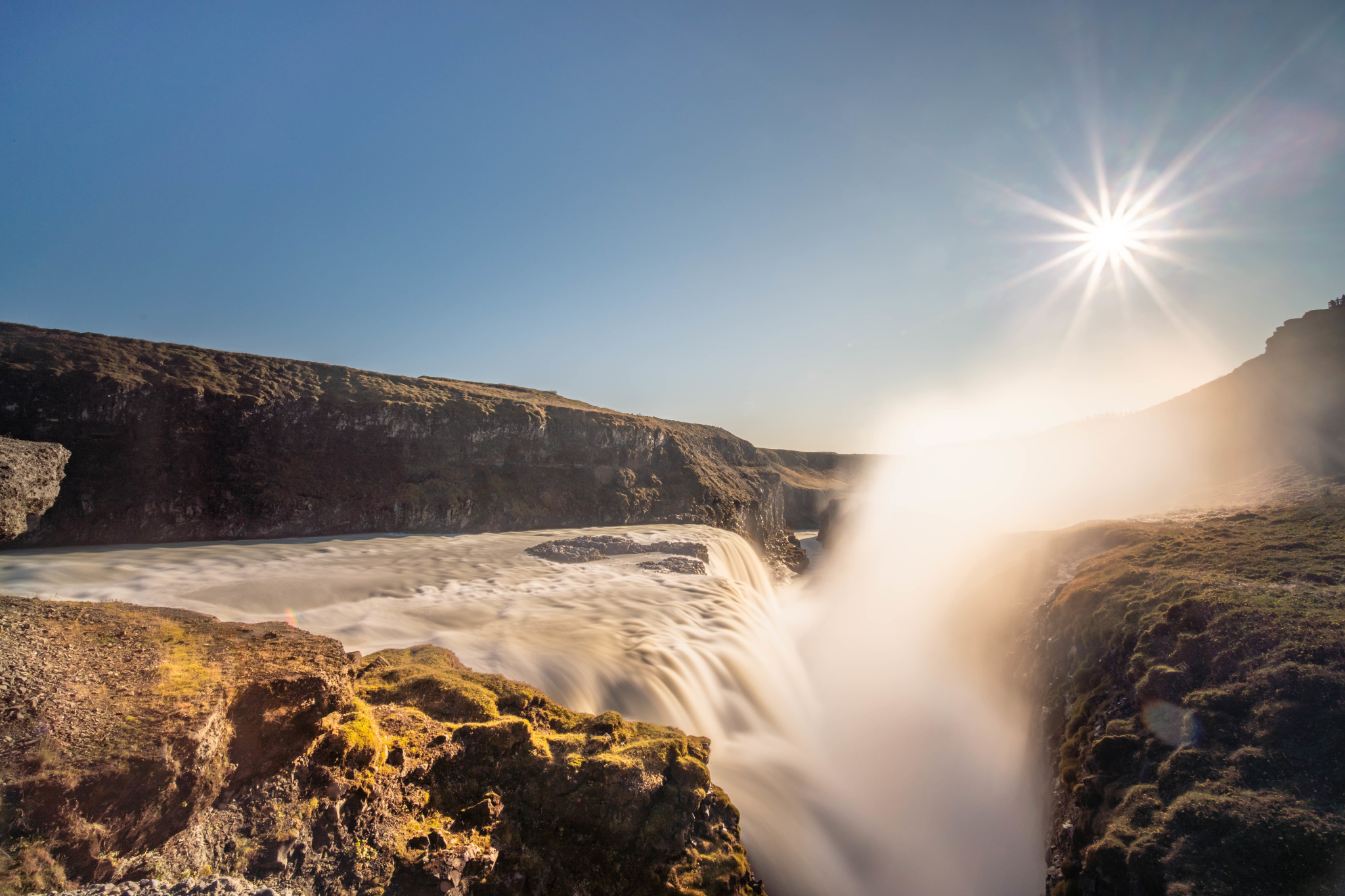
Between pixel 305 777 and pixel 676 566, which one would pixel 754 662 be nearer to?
pixel 676 566

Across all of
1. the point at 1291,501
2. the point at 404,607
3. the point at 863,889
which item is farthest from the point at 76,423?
the point at 1291,501

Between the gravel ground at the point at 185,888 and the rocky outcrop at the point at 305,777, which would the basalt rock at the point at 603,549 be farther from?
the gravel ground at the point at 185,888

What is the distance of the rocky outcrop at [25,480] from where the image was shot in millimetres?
4965

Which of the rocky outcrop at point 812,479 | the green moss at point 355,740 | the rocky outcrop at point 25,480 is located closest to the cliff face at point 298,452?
the rocky outcrop at point 25,480

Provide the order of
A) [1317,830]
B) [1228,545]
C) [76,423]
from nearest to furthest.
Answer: [1317,830]
[1228,545]
[76,423]

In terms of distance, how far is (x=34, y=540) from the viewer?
1508 cm

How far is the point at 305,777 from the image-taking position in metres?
3.14

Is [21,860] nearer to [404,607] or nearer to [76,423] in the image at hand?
[404,607]

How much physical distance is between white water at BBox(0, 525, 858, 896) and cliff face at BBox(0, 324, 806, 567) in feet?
7.25

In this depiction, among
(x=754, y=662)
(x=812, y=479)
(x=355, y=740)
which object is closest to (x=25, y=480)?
(x=355, y=740)

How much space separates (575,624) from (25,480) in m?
7.53

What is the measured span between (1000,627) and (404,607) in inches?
500

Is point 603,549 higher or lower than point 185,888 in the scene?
lower

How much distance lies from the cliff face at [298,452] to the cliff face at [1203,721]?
22.0 meters
